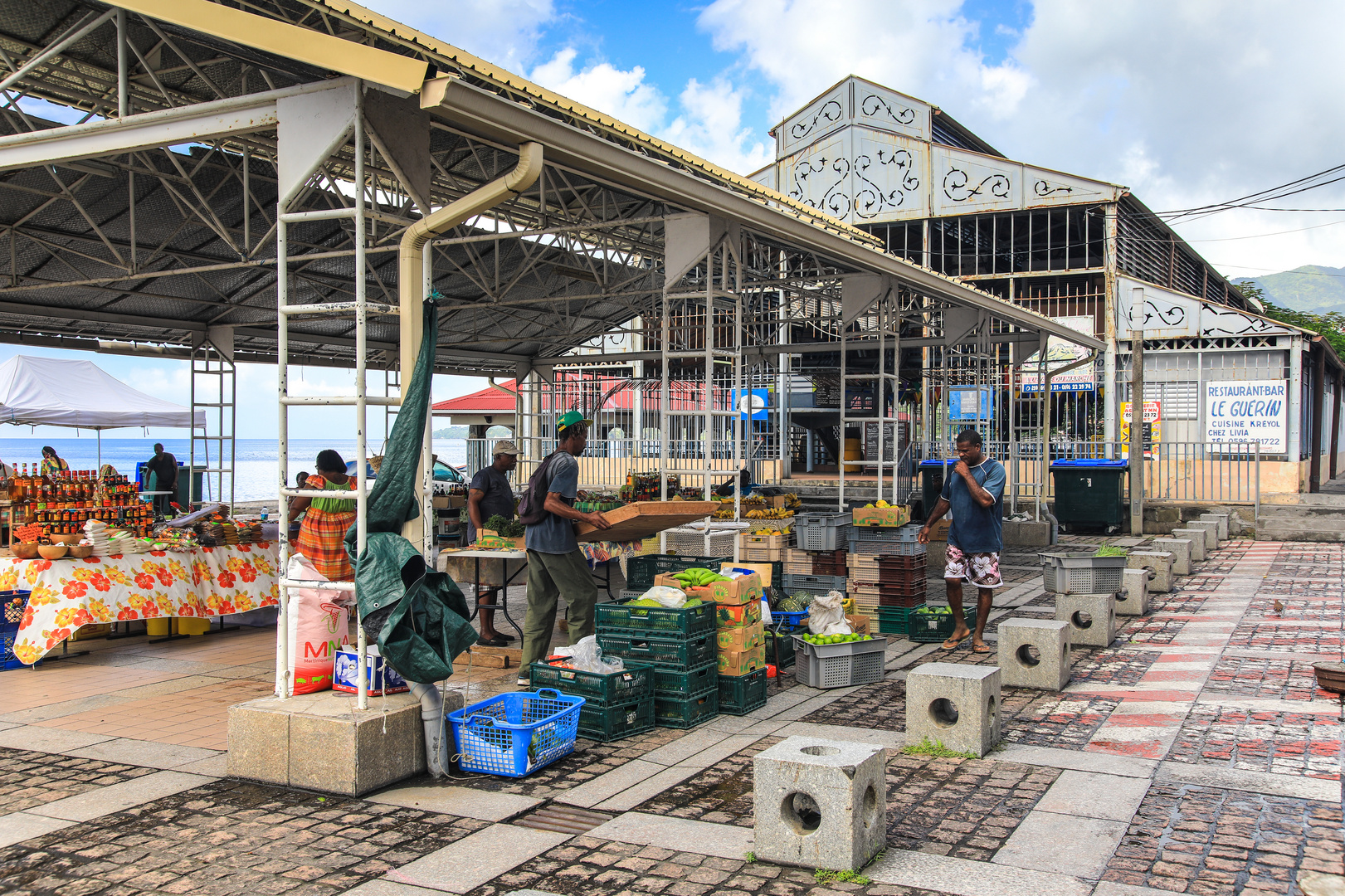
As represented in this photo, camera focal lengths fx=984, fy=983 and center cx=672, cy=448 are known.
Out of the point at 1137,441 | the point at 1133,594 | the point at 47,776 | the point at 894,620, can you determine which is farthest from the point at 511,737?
the point at 1137,441

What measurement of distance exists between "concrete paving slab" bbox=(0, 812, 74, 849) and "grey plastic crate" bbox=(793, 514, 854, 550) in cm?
804

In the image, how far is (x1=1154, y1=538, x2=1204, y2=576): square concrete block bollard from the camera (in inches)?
547

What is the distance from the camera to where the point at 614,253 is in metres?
17.1

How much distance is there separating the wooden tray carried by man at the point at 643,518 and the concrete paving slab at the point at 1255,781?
388 centimetres

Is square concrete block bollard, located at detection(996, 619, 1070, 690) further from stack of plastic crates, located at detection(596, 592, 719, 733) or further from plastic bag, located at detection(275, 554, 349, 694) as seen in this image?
plastic bag, located at detection(275, 554, 349, 694)

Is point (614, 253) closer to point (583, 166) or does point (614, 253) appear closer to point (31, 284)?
point (31, 284)

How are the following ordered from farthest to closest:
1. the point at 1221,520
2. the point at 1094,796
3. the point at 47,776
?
the point at 1221,520, the point at 47,776, the point at 1094,796

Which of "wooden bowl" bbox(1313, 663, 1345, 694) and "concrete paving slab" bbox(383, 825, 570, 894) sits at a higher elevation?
"wooden bowl" bbox(1313, 663, 1345, 694)

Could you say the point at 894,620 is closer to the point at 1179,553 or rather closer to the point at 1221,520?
the point at 1179,553

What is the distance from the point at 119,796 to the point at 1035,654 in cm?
642

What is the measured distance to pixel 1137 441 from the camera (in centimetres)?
1914

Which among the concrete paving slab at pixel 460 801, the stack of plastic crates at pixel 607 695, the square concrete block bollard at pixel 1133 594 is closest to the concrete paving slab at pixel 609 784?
the concrete paving slab at pixel 460 801

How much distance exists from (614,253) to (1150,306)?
52.0 feet

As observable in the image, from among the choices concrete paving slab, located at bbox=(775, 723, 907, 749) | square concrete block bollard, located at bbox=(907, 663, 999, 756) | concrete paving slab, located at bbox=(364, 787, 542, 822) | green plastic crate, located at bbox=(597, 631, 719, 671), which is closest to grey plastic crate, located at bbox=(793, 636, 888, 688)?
concrete paving slab, located at bbox=(775, 723, 907, 749)
